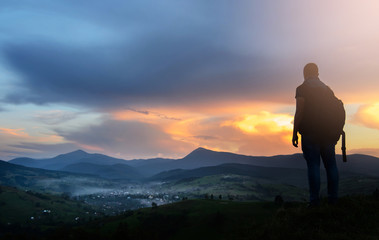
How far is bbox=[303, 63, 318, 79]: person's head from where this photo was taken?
1349 centimetres

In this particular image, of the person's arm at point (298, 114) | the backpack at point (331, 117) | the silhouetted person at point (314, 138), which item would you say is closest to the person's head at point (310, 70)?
the silhouetted person at point (314, 138)

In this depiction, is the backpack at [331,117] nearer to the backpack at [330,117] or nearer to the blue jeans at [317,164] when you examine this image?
the backpack at [330,117]

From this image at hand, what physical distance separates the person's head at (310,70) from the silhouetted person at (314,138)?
2.49 ft

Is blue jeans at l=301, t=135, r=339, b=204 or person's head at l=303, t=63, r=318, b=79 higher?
person's head at l=303, t=63, r=318, b=79

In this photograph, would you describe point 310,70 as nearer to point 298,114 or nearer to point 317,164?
point 298,114

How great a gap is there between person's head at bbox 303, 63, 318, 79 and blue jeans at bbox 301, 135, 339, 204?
10.6ft

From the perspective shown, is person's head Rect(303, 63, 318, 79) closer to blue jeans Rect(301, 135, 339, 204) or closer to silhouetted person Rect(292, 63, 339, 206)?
silhouetted person Rect(292, 63, 339, 206)

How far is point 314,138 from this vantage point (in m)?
12.4

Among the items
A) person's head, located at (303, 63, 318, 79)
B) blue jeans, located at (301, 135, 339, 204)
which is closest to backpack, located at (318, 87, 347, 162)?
blue jeans, located at (301, 135, 339, 204)

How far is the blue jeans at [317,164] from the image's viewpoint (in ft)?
39.7

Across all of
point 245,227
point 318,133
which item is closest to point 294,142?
point 318,133

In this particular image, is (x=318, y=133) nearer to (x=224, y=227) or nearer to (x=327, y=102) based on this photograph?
(x=327, y=102)

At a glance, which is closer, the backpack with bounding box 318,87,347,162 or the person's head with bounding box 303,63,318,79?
the backpack with bounding box 318,87,347,162

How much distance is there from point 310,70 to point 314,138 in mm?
3510
